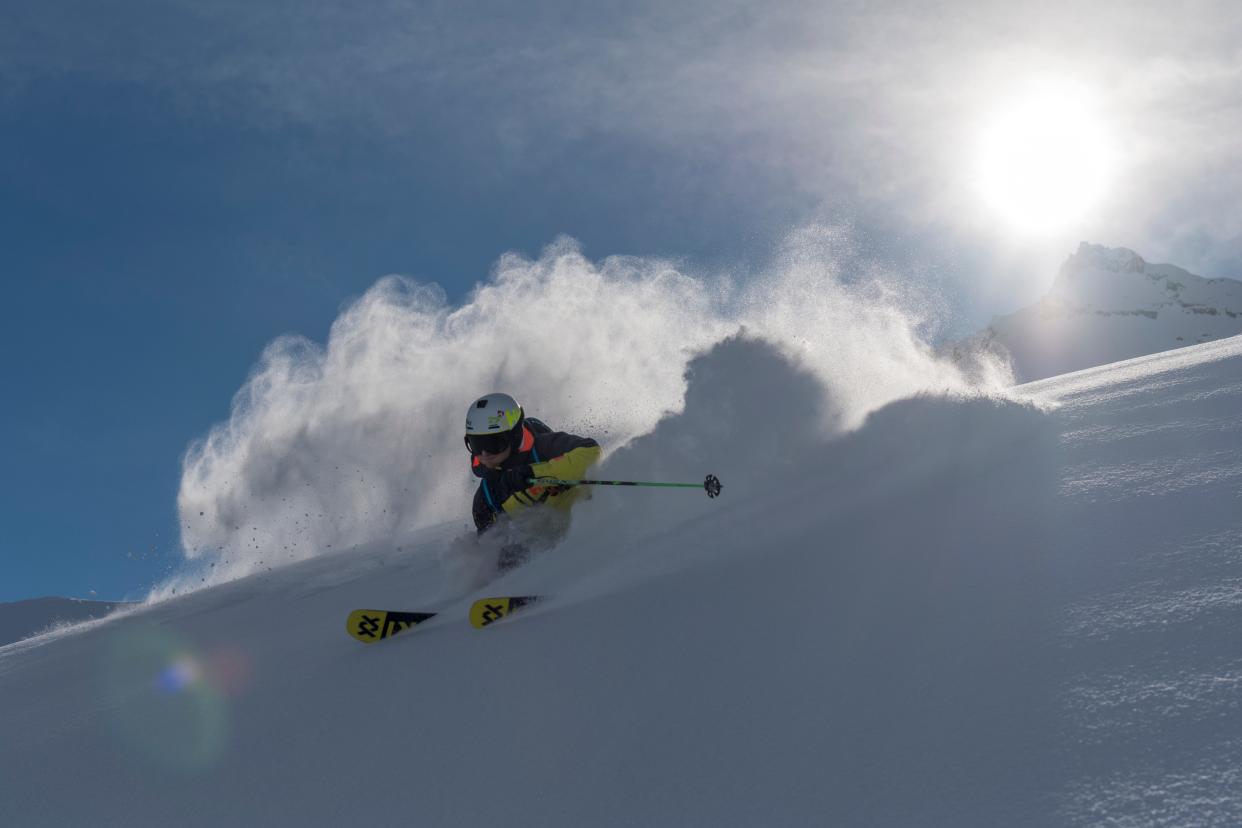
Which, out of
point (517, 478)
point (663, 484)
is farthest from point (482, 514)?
point (663, 484)

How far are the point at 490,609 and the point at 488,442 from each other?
2935 millimetres

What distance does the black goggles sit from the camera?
27.2 feet

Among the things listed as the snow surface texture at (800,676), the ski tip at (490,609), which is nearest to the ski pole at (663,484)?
the snow surface texture at (800,676)

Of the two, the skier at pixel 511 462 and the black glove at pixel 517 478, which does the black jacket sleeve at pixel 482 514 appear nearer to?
the skier at pixel 511 462

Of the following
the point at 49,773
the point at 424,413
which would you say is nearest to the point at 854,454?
the point at 49,773

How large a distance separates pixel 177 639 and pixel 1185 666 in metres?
8.56

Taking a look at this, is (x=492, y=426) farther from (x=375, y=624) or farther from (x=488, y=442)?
(x=375, y=624)

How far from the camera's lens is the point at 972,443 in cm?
676

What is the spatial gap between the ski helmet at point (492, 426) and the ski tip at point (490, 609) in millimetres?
2765

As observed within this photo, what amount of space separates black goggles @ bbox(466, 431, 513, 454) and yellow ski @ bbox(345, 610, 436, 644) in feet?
8.08

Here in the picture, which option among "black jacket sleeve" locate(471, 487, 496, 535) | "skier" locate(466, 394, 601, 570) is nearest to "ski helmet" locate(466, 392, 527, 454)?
"skier" locate(466, 394, 601, 570)

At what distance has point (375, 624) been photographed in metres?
6.00

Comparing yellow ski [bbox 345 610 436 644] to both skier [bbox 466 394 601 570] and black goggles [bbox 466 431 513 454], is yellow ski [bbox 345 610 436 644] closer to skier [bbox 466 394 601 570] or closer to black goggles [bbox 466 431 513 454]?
skier [bbox 466 394 601 570]

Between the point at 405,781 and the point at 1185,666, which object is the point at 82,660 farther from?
the point at 1185,666
